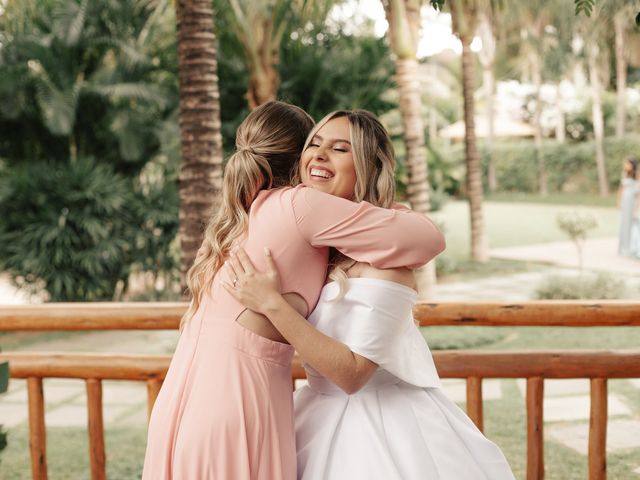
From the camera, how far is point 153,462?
186 centimetres

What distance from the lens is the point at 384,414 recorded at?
1892mm

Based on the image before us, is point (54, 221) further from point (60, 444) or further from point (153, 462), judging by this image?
point (153, 462)

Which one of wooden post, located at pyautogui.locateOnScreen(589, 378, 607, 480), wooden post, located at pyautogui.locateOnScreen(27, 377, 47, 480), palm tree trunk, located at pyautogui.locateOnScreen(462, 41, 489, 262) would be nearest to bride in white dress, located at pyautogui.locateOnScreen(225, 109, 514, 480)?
wooden post, located at pyautogui.locateOnScreen(589, 378, 607, 480)

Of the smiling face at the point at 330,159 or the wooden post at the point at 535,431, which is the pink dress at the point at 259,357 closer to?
the smiling face at the point at 330,159

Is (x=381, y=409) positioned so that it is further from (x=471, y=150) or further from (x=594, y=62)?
(x=594, y=62)

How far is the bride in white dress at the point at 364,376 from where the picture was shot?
177 cm

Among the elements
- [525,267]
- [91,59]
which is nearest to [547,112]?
[525,267]

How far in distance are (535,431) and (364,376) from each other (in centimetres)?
127

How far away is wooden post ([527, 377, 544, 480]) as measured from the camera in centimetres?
277

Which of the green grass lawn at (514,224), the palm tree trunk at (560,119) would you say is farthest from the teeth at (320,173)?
the palm tree trunk at (560,119)

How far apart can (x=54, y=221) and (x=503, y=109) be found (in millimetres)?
32621

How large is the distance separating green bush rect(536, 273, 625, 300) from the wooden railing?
6125mm

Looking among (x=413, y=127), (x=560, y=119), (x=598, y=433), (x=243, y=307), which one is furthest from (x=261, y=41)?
(x=560, y=119)

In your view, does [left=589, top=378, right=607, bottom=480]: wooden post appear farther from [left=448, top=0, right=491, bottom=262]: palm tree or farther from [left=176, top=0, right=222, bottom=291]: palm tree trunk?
[left=448, top=0, right=491, bottom=262]: palm tree
